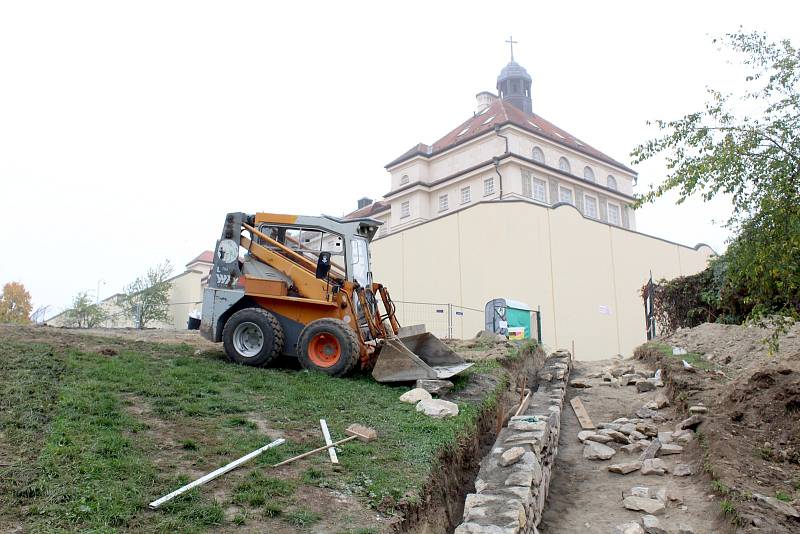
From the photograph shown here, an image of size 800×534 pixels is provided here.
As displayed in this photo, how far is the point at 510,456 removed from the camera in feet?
23.8

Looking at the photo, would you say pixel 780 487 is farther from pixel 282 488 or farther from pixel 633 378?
pixel 633 378

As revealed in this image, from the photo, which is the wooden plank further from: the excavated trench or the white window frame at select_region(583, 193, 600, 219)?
the white window frame at select_region(583, 193, 600, 219)

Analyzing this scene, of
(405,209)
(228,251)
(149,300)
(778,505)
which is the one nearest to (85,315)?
(149,300)

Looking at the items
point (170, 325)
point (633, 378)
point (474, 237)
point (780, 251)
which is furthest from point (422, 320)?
point (780, 251)

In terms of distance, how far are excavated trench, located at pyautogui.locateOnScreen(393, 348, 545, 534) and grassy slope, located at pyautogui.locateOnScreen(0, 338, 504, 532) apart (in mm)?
175

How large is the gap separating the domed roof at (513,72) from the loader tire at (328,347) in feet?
145

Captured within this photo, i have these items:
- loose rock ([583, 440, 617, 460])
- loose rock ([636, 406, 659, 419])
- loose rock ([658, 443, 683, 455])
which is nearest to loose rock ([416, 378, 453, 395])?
loose rock ([583, 440, 617, 460])

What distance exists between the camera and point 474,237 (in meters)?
30.9

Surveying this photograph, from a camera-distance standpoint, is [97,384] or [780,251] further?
[97,384]

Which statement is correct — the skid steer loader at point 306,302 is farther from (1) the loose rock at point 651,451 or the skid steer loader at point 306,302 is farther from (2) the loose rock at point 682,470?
(2) the loose rock at point 682,470

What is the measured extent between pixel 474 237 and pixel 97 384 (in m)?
23.9

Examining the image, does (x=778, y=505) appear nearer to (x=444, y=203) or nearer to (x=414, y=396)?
(x=414, y=396)

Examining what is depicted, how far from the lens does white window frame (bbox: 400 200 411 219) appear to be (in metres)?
45.0

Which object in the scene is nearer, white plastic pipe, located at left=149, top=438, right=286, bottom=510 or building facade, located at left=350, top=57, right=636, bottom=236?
white plastic pipe, located at left=149, top=438, right=286, bottom=510
